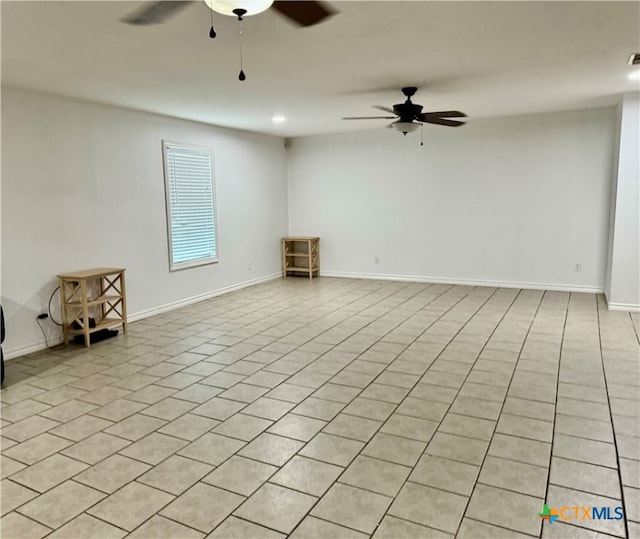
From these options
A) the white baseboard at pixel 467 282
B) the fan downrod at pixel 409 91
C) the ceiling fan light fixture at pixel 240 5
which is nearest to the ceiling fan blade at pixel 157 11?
the ceiling fan light fixture at pixel 240 5

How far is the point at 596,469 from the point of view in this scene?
225 cm

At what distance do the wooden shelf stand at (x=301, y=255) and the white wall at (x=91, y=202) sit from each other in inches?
49.5

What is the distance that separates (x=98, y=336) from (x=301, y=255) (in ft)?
13.0

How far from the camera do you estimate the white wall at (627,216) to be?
502 centimetres

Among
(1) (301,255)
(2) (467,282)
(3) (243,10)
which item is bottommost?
(2) (467,282)

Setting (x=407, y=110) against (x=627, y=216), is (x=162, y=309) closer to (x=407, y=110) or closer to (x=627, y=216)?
(x=407, y=110)

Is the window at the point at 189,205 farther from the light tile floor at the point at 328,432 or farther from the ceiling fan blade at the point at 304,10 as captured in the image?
the ceiling fan blade at the point at 304,10

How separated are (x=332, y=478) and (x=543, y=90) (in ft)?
14.3

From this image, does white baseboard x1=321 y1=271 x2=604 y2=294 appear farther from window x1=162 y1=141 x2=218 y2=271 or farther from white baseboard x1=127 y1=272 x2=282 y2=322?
window x1=162 y1=141 x2=218 y2=271

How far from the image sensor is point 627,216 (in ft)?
16.9

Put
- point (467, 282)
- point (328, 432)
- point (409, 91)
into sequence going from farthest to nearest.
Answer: point (467, 282)
point (409, 91)
point (328, 432)

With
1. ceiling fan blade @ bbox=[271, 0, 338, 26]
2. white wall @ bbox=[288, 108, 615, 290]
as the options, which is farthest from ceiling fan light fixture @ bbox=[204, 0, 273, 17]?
white wall @ bbox=[288, 108, 615, 290]

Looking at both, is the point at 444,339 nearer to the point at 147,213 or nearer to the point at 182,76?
the point at 182,76

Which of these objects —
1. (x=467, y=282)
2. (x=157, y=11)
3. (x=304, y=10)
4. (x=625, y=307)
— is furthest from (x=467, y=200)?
(x=157, y=11)
